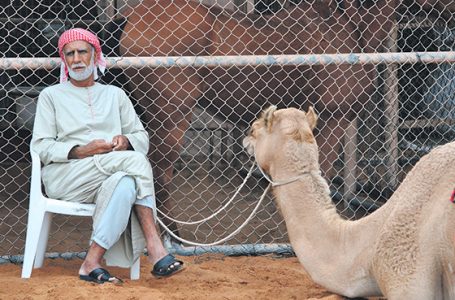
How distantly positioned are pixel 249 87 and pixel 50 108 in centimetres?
241

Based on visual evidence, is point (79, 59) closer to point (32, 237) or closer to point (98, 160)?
point (98, 160)

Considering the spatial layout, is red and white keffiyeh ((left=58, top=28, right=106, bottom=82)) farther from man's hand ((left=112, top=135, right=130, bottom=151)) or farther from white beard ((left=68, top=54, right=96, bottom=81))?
man's hand ((left=112, top=135, right=130, bottom=151))

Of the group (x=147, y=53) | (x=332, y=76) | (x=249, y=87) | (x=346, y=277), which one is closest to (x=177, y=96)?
(x=147, y=53)

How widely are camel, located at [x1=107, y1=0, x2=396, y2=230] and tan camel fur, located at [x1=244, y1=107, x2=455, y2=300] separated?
2283 mm

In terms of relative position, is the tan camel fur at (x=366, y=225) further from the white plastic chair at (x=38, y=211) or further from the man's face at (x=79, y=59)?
the man's face at (x=79, y=59)

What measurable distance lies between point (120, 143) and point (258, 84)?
240 centimetres

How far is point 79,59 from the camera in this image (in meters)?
5.00

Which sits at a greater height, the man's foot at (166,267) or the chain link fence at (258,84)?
the chain link fence at (258,84)

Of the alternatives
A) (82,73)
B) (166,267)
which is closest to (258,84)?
(82,73)

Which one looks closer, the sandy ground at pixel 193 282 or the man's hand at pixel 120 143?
the sandy ground at pixel 193 282

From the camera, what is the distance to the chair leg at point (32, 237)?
4.78 metres

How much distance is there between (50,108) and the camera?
5.02 m

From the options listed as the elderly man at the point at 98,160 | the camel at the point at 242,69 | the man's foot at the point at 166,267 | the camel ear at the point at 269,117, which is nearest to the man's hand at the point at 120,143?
the elderly man at the point at 98,160

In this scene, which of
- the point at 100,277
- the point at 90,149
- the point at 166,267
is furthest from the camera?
the point at 90,149
